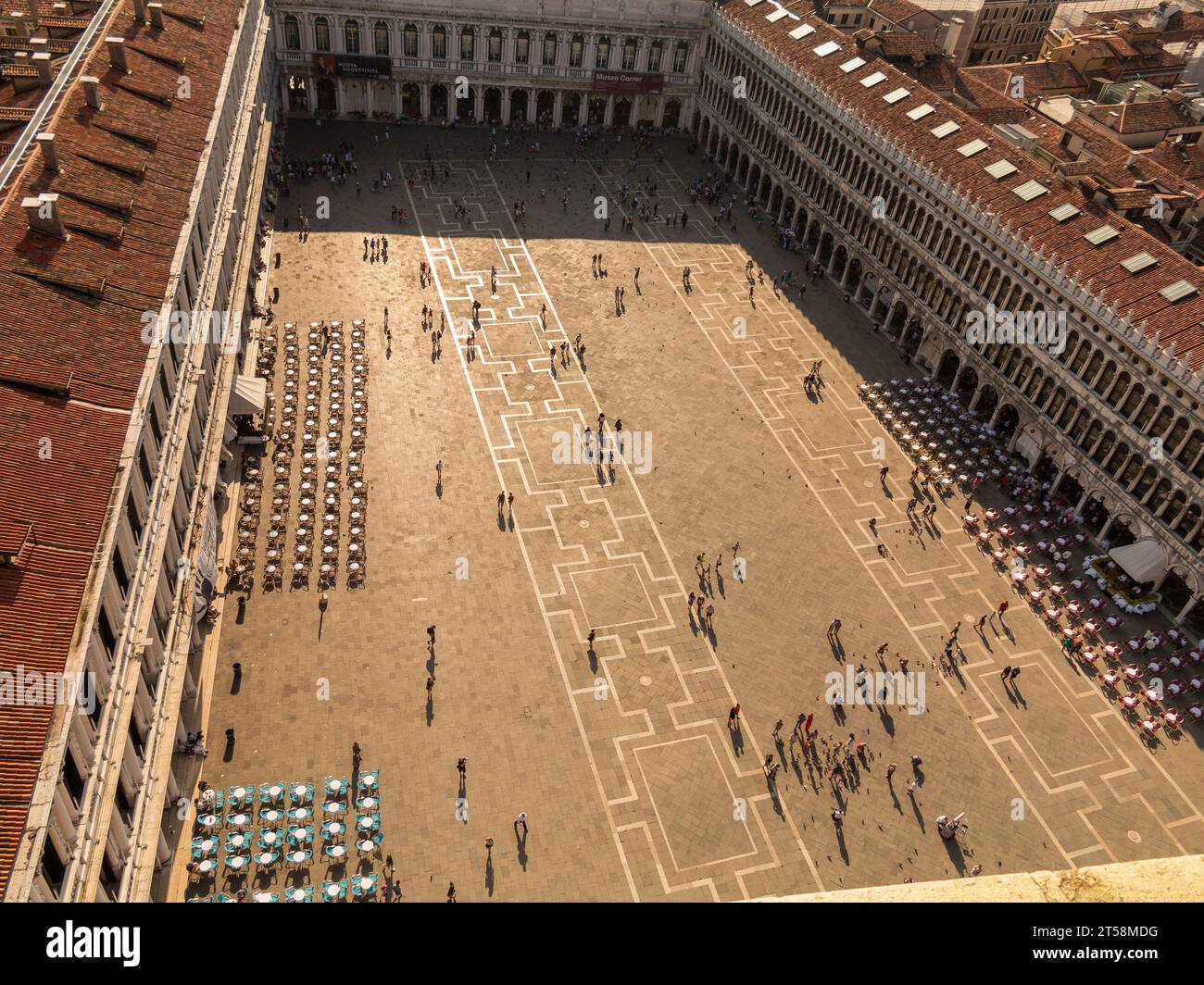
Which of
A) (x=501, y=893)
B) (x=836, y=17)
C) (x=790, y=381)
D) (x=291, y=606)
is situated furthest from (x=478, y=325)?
(x=836, y=17)

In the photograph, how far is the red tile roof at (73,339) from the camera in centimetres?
2934

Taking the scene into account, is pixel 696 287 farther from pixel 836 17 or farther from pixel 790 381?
pixel 836 17

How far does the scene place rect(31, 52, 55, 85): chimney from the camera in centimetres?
5922

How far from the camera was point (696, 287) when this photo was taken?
8969 centimetres

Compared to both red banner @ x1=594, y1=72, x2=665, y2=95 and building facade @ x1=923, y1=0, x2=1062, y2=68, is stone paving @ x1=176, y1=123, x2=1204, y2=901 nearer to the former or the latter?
red banner @ x1=594, y1=72, x2=665, y2=95

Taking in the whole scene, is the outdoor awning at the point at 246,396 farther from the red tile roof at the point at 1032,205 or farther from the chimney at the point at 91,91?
the red tile roof at the point at 1032,205

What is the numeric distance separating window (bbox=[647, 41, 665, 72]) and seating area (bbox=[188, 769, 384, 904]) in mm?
93768

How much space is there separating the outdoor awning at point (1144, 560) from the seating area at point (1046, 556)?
206 centimetres

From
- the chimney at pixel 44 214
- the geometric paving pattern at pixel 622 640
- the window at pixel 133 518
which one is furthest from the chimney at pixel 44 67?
the window at pixel 133 518

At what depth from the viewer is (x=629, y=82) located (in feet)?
375

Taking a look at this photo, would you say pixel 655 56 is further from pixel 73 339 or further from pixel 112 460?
pixel 112 460

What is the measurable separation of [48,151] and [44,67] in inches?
690

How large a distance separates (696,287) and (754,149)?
80.0 ft

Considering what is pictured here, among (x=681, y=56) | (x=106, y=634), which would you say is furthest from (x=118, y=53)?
(x=681, y=56)
